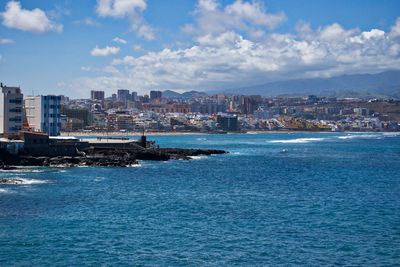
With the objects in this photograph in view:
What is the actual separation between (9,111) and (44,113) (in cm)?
1086

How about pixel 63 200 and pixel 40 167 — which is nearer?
pixel 63 200

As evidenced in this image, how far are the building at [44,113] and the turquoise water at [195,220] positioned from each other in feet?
111

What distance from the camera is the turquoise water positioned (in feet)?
79.3

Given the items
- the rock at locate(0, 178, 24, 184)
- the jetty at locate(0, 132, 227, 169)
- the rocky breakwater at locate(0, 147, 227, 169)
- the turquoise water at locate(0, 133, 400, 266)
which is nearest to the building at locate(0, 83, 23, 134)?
the jetty at locate(0, 132, 227, 169)

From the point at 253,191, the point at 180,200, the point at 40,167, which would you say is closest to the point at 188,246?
the point at 180,200

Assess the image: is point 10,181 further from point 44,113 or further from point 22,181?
point 44,113

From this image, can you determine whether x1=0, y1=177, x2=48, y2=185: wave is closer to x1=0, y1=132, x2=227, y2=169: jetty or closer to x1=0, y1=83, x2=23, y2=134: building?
x1=0, y1=132, x2=227, y2=169: jetty

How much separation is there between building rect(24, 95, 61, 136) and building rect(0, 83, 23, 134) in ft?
27.2

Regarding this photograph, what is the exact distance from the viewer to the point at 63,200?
37125 millimetres

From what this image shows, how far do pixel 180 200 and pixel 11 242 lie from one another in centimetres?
1515

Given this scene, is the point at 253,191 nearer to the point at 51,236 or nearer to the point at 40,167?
the point at 51,236

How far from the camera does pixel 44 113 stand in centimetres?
8594

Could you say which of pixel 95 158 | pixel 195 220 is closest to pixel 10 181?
pixel 95 158

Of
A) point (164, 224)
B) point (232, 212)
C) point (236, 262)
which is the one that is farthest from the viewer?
point (232, 212)
